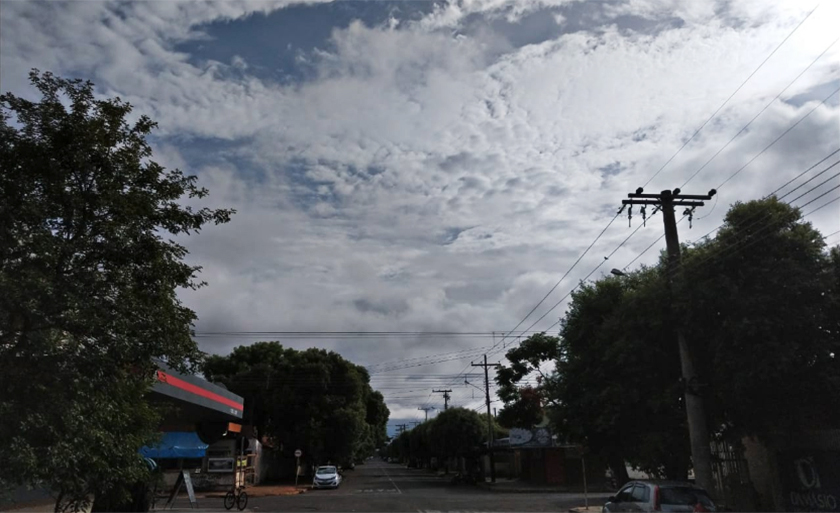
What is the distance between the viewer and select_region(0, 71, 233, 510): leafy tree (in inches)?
267

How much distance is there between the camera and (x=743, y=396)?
666 inches

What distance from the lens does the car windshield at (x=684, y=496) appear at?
43.7ft

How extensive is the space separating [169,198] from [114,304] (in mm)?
1711

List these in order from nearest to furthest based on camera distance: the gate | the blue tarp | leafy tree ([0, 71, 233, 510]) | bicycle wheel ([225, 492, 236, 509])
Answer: leafy tree ([0, 71, 233, 510]) → the gate → bicycle wheel ([225, 492, 236, 509]) → the blue tarp

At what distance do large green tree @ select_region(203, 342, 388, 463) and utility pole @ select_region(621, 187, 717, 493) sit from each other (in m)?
33.8

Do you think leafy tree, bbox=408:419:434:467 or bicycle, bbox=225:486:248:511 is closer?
bicycle, bbox=225:486:248:511

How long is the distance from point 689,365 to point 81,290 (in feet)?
50.7

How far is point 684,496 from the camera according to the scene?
13445 millimetres

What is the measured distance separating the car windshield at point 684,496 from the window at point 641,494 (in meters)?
0.42

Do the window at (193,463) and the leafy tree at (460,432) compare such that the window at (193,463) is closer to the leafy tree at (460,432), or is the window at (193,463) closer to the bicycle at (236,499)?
the bicycle at (236,499)

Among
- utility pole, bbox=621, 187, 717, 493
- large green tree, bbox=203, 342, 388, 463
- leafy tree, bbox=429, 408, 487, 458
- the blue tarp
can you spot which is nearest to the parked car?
utility pole, bbox=621, 187, 717, 493

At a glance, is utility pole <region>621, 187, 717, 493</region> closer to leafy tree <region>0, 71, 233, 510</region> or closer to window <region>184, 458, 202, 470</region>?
leafy tree <region>0, 71, 233, 510</region>

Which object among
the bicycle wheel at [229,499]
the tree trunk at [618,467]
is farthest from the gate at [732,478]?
the bicycle wheel at [229,499]

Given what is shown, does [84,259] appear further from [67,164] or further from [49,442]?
[49,442]
